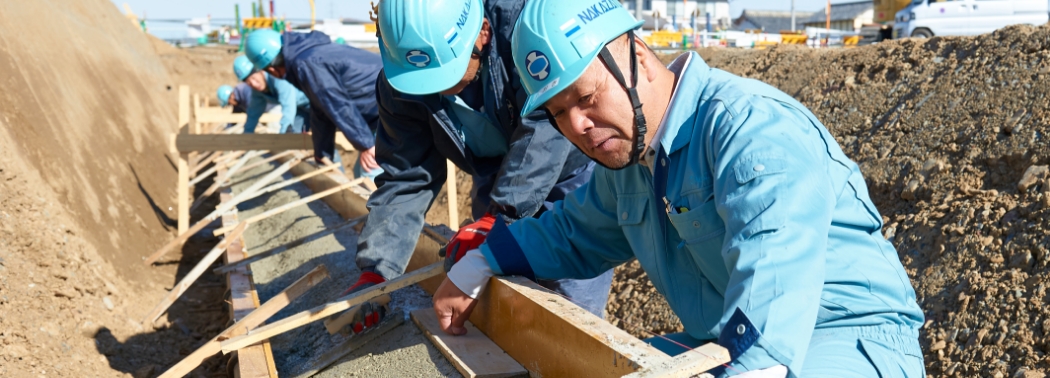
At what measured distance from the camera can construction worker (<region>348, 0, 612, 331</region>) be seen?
2.73 m

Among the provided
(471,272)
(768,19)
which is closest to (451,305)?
(471,272)

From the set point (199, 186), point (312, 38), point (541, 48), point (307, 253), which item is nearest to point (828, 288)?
point (541, 48)

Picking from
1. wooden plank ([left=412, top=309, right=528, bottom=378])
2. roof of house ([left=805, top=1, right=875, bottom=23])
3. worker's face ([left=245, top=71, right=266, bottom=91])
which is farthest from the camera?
roof of house ([left=805, top=1, right=875, bottom=23])

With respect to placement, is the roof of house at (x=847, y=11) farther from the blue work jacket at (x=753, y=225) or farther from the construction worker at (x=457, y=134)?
the blue work jacket at (x=753, y=225)

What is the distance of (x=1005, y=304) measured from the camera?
322 cm

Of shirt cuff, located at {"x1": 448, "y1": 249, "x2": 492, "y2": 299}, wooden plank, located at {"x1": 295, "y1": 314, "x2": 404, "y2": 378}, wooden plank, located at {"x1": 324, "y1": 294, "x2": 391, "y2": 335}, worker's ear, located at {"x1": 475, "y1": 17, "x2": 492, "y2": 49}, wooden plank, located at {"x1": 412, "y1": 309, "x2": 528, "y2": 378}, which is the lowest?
wooden plank, located at {"x1": 295, "y1": 314, "x2": 404, "y2": 378}

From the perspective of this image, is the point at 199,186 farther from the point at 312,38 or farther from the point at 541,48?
the point at 541,48

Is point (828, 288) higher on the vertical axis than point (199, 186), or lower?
higher

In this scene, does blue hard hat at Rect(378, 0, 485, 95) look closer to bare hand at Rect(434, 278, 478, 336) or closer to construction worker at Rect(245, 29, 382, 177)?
bare hand at Rect(434, 278, 478, 336)

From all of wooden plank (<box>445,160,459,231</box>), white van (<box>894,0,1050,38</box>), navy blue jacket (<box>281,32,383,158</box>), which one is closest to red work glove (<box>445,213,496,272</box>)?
wooden plank (<box>445,160,459,231</box>)

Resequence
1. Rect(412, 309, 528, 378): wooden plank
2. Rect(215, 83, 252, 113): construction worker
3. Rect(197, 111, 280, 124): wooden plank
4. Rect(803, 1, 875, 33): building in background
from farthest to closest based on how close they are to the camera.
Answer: Rect(803, 1, 875, 33): building in background, Rect(215, 83, 252, 113): construction worker, Rect(197, 111, 280, 124): wooden plank, Rect(412, 309, 528, 378): wooden plank

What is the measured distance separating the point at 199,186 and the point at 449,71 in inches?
316

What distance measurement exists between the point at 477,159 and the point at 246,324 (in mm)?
1112

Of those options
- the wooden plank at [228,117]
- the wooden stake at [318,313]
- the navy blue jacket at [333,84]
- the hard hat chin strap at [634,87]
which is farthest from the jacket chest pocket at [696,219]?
the wooden plank at [228,117]
